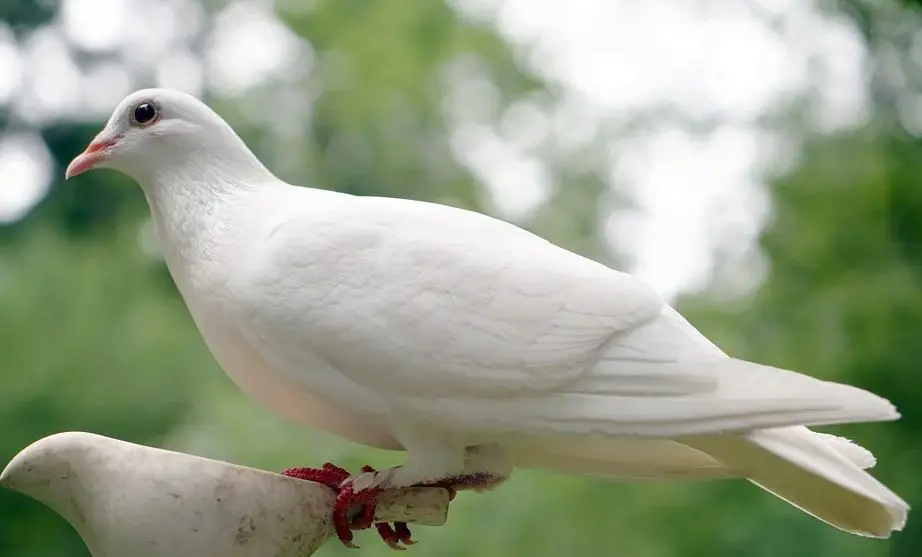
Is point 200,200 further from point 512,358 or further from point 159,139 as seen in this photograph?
point 512,358

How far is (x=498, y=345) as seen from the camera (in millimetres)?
841

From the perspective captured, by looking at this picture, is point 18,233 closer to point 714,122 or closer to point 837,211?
point 714,122

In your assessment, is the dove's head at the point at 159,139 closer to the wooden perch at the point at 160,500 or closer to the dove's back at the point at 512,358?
the dove's back at the point at 512,358

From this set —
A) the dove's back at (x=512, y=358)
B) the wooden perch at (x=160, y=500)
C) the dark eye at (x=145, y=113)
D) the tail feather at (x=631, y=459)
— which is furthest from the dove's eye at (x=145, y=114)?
the tail feather at (x=631, y=459)

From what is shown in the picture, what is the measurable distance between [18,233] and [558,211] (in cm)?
118

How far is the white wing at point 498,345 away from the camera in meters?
0.83

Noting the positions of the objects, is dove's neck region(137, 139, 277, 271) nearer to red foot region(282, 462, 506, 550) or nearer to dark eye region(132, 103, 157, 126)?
dark eye region(132, 103, 157, 126)

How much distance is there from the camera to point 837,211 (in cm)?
232

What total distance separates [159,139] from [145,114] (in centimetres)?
3

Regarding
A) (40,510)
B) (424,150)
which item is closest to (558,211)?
(424,150)

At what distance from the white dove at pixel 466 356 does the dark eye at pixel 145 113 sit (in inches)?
0.4

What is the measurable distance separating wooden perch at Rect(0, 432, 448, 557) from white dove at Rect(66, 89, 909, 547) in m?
0.06

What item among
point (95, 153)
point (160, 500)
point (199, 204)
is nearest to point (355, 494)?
point (160, 500)

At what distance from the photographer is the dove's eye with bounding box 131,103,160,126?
98 centimetres
